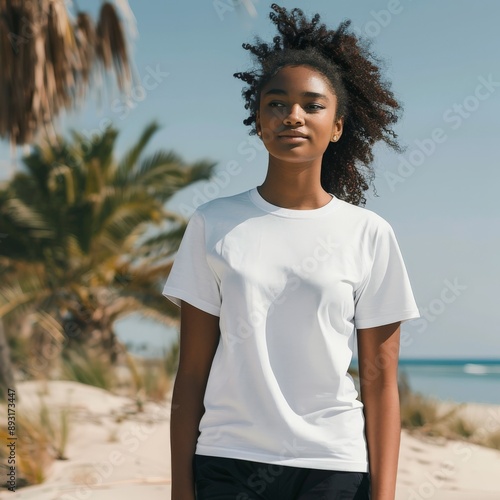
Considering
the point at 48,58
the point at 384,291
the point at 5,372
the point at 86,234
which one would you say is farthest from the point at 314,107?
the point at 86,234

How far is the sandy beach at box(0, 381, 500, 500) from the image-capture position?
709cm

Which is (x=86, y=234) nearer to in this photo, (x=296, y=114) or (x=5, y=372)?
(x=5, y=372)

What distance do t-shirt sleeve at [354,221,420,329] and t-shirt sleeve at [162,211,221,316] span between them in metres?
0.34

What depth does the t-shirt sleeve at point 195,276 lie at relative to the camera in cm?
195

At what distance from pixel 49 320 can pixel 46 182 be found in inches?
82.8

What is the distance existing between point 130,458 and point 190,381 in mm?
7487

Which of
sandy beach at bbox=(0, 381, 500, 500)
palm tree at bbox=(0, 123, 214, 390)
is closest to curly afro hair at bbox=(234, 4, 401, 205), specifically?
sandy beach at bbox=(0, 381, 500, 500)

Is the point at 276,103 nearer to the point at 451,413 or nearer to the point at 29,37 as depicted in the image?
the point at 29,37

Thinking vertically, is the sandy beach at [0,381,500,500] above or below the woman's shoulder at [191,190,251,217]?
below

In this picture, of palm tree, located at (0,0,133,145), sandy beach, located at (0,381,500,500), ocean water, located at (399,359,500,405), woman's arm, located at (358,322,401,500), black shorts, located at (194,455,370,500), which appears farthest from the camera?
ocean water, located at (399,359,500,405)

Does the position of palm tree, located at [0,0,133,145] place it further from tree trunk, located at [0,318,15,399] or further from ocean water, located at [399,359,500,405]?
ocean water, located at [399,359,500,405]

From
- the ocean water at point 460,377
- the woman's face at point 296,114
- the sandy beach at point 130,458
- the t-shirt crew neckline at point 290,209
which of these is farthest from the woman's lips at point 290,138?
the ocean water at point 460,377

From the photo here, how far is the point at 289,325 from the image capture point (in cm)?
187

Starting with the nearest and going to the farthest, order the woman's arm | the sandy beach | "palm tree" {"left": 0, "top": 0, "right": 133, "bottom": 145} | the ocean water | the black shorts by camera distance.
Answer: the black shorts → the woman's arm → the sandy beach → "palm tree" {"left": 0, "top": 0, "right": 133, "bottom": 145} → the ocean water
